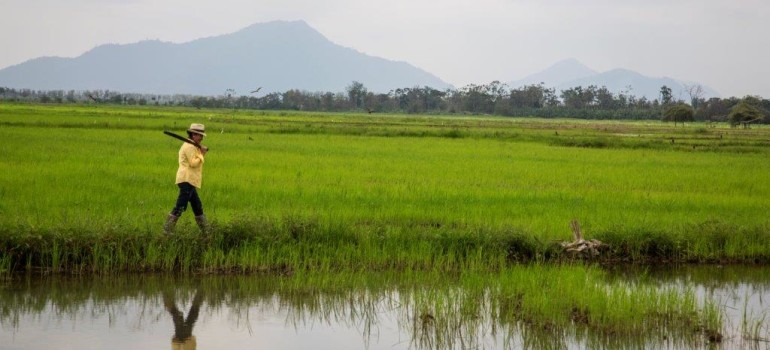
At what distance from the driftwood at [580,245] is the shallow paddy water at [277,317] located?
739mm

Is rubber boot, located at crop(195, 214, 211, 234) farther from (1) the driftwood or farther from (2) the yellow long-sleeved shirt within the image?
(1) the driftwood

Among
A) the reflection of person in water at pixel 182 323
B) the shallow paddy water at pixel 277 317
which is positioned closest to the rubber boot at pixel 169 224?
the shallow paddy water at pixel 277 317

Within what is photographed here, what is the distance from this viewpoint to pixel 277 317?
259 inches

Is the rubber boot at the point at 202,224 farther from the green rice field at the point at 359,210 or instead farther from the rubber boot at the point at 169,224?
the rubber boot at the point at 169,224

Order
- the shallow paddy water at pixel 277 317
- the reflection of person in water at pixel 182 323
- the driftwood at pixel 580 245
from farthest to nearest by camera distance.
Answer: the driftwood at pixel 580 245 → the shallow paddy water at pixel 277 317 → the reflection of person in water at pixel 182 323

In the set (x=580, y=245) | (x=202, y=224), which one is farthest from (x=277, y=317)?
(x=580, y=245)

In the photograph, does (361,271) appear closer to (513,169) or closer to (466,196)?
(466,196)

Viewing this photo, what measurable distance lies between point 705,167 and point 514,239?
11.6 m

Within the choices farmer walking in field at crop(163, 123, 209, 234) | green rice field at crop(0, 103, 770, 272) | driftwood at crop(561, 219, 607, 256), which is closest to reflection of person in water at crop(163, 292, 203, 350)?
green rice field at crop(0, 103, 770, 272)

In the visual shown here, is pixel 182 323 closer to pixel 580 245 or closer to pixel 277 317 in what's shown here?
pixel 277 317

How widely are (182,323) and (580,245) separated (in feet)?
14.3

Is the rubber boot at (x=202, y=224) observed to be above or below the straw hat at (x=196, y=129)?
below

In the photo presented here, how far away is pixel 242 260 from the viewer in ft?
26.2

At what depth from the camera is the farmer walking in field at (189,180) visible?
8.02m
